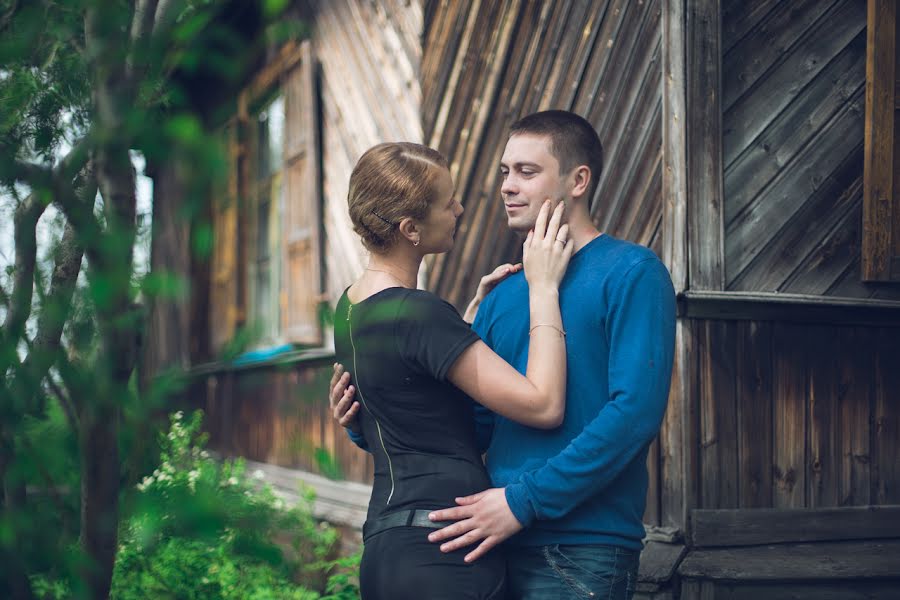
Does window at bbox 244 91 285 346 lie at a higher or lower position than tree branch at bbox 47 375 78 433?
higher

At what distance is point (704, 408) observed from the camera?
395cm

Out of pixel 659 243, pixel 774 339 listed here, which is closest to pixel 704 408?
pixel 774 339

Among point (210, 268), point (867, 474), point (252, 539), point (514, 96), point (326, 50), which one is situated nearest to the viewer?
point (252, 539)

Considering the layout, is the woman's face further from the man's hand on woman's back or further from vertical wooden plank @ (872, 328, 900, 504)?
vertical wooden plank @ (872, 328, 900, 504)

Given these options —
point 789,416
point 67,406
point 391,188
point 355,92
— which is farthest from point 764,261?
point 355,92

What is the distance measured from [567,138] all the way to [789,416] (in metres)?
2.04

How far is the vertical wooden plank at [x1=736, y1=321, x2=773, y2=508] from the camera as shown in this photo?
4.01 metres

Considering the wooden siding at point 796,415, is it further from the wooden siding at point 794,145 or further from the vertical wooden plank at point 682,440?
the wooden siding at point 794,145

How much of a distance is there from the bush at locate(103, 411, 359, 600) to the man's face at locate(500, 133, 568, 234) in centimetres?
99

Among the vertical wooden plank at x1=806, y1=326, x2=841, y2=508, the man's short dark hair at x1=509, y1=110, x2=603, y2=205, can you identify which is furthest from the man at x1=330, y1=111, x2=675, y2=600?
the vertical wooden plank at x1=806, y1=326, x2=841, y2=508

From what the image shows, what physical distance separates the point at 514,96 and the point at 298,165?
10.7ft

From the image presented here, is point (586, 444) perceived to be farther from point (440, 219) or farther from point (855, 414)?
point (855, 414)

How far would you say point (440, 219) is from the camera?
246 centimetres

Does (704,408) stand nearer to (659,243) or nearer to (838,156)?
(659,243)
